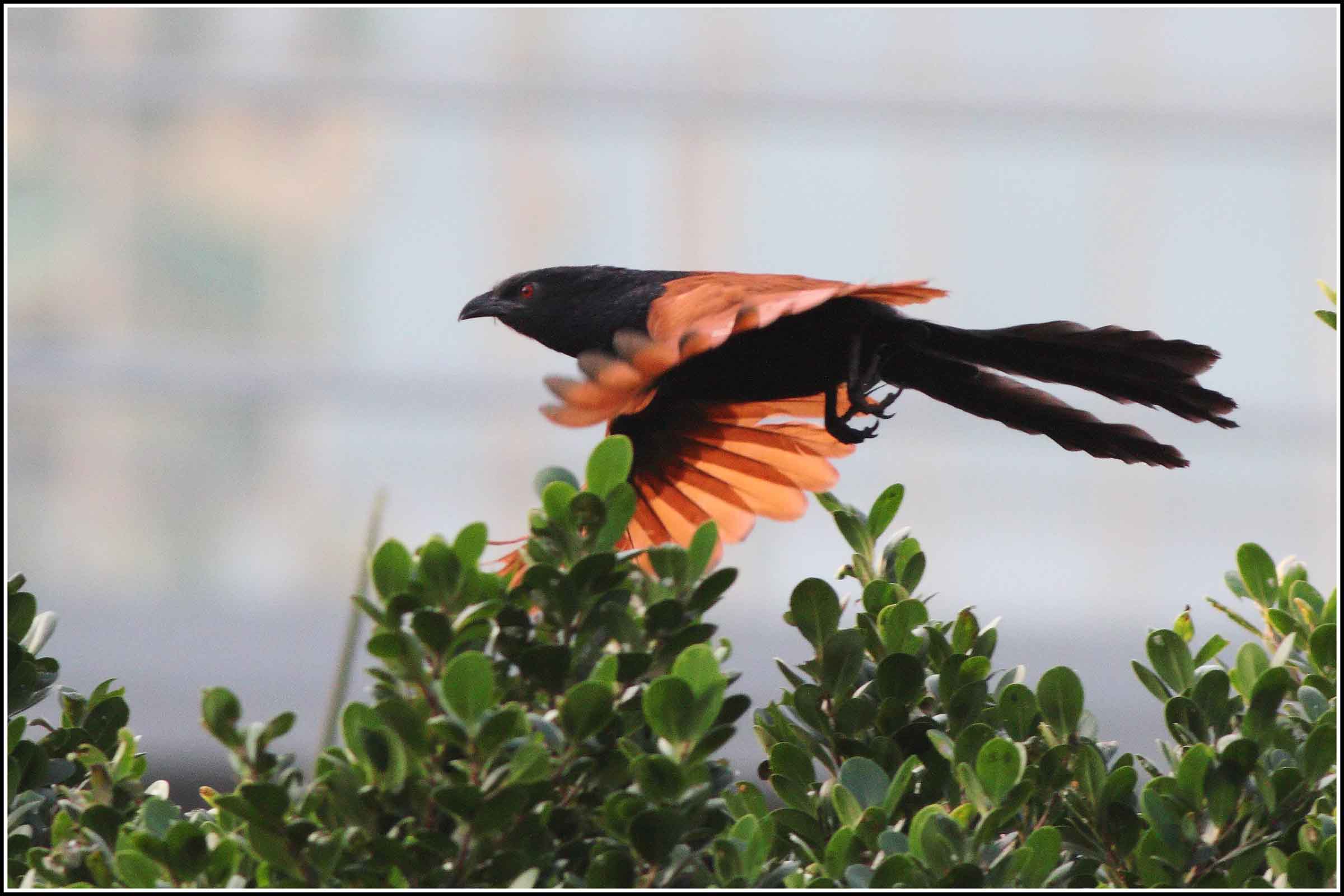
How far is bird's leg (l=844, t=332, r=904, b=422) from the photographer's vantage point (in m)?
1.39

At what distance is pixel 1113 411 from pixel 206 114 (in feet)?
11.2

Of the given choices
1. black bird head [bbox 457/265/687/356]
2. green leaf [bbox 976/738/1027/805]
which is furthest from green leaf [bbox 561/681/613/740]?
black bird head [bbox 457/265/687/356]

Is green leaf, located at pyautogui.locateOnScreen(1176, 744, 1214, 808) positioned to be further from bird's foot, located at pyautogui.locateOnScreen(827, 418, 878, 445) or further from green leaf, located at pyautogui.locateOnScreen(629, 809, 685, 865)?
bird's foot, located at pyautogui.locateOnScreen(827, 418, 878, 445)

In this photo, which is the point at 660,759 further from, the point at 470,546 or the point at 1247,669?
the point at 1247,669

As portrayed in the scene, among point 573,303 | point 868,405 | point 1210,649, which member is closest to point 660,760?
point 1210,649

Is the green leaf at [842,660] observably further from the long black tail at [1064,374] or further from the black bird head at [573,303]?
Result: the black bird head at [573,303]

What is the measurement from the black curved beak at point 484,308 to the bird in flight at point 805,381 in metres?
0.08

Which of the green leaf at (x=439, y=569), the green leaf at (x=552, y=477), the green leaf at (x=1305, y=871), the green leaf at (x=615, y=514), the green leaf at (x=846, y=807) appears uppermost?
the green leaf at (x=552, y=477)

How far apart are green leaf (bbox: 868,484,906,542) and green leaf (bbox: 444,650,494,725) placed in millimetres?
361

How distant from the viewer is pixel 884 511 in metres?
→ 1.01

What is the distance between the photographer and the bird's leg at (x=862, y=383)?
4.57ft

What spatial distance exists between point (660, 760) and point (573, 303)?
955 millimetres

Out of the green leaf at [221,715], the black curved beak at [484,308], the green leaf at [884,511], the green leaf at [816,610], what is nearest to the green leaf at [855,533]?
the green leaf at [884,511]

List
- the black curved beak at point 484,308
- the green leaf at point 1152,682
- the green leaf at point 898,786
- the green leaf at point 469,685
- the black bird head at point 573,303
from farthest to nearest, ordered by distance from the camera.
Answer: the black curved beak at point 484,308
the black bird head at point 573,303
the green leaf at point 1152,682
the green leaf at point 898,786
the green leaf at point 469,685
